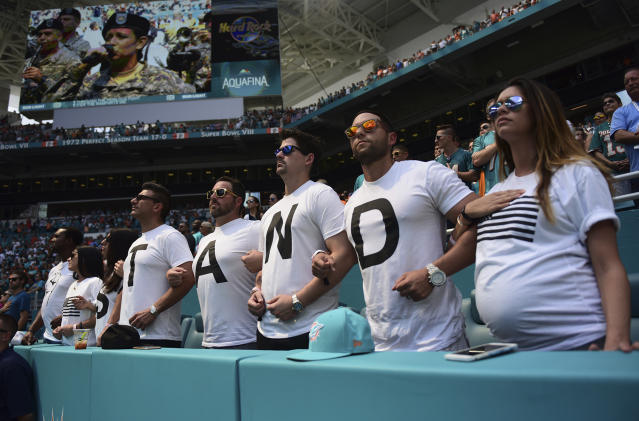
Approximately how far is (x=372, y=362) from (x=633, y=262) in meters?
3.15

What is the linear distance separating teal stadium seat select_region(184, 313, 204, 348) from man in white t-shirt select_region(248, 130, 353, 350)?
6.71 feet

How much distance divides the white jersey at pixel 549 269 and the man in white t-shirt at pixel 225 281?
1.79m

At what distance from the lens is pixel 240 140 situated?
1008 inches

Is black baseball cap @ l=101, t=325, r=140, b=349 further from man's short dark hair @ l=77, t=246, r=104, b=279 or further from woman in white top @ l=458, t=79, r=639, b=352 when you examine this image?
man's short dark hair @ l=77, t=246, r=104, b=279

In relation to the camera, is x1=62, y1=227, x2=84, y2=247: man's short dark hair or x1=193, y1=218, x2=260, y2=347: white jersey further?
x1=62, y1=227, x2=84, y2=247: man's short dark hair

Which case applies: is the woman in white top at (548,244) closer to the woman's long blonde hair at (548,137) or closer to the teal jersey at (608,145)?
the woman's long blonde hair at (548,137)

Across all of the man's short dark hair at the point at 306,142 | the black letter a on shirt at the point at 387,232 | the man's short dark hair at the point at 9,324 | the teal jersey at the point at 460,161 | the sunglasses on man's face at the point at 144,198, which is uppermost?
the teal jersey at the point at 460,161

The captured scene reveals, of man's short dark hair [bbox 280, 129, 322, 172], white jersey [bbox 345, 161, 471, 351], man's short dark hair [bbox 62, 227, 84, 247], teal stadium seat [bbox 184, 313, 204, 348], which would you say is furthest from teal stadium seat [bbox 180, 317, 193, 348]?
white jersey [bbox 345, 161, 471, 351]

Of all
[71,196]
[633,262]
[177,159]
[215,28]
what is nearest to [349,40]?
[215,28]

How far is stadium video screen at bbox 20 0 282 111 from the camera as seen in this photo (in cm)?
2377

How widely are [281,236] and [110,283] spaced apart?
2027 millimetres

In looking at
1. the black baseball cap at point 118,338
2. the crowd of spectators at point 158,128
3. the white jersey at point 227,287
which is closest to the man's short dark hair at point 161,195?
the white jersey at point 227,287

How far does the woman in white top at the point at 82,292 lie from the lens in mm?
3721

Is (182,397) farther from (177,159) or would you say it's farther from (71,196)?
(71,196)
